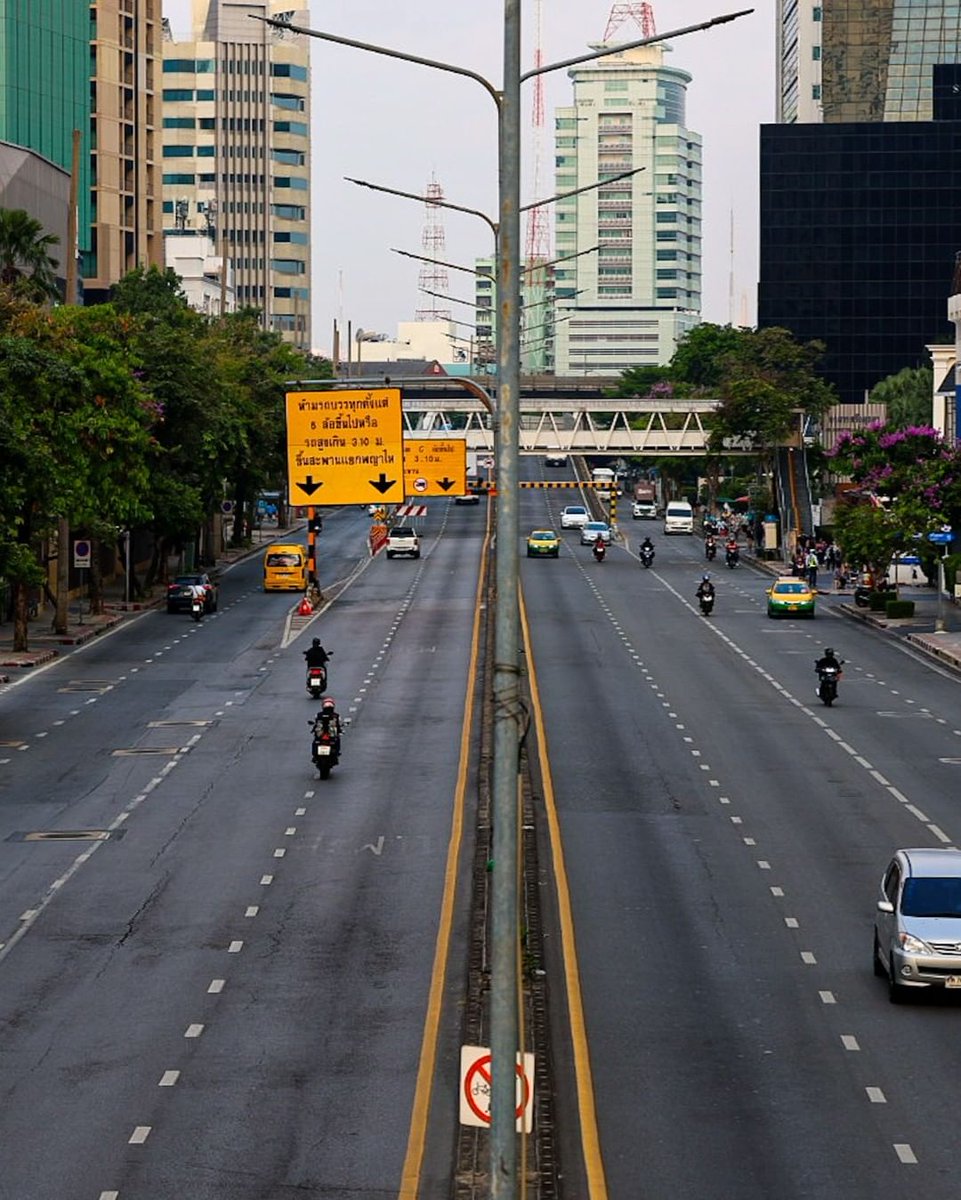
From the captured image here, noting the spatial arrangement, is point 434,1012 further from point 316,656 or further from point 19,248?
point 19,248

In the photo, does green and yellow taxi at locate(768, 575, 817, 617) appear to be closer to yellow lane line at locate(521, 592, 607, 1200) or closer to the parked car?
the parked car

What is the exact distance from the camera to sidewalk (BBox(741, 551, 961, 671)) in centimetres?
7319

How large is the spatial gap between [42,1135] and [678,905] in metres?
13.1

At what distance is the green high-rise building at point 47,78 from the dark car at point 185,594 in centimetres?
5804

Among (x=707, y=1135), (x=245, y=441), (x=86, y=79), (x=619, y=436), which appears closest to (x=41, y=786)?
(x=707, y=1135)

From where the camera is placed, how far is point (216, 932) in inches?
1236

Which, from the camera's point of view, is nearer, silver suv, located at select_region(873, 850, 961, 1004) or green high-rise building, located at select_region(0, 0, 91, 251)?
silver suv, located at select_region(873, 850, 961, 1004)

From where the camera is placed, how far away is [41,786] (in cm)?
4447

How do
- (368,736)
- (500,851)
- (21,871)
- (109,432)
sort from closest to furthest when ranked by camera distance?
(500,851), (21,871), (368,736), (109,432)

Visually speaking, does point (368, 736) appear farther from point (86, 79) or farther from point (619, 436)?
point (86, 79)

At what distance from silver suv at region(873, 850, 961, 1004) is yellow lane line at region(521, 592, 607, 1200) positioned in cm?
351

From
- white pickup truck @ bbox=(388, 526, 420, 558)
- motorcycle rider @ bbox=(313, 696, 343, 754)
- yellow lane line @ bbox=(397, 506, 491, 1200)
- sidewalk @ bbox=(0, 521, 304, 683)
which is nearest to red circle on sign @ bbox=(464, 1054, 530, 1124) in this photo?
yellow lane line @ bbox=(397, 506, 491, 1200)

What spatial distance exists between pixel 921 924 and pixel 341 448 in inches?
1434

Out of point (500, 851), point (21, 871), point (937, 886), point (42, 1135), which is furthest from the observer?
point (21, 871)
